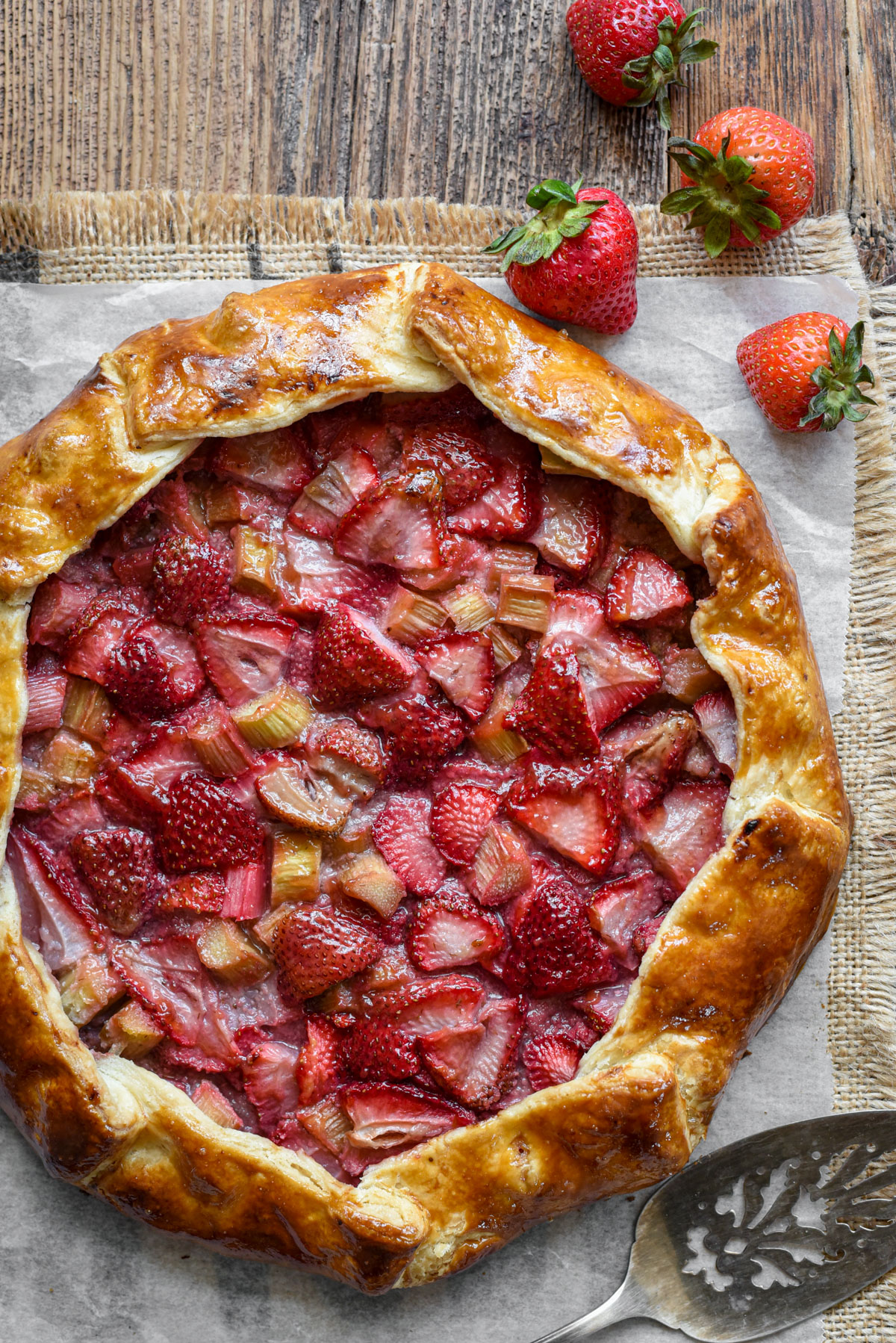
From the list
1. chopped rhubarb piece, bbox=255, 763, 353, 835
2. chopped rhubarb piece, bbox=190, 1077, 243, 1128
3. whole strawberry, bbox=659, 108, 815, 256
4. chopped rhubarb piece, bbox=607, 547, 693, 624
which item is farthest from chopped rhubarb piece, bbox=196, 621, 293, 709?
whole strawberry, bbox=659, 108, 815, 256

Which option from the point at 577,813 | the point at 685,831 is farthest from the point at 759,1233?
the point at 577,813

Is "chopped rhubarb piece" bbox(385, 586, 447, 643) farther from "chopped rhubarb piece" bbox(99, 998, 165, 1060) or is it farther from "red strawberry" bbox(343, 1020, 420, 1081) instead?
"chopped rhubarb piece" bbox(99, 998, 165, 1060)

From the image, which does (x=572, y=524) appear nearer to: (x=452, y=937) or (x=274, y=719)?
(x=274, y=719)

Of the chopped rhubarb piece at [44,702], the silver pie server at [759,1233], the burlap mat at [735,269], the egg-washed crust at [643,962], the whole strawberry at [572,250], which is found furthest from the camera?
the burlap mat at [735,269]

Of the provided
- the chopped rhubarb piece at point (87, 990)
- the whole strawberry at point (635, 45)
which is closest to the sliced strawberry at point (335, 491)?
the chopped rhubarb piece at point (87, 990)

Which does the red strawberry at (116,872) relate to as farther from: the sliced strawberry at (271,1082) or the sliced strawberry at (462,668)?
the sliced strawberry at (462,668)

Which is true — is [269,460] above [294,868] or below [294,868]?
above

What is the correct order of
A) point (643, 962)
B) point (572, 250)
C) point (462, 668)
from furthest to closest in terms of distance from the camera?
point (572, 250) → point (462, 668) → point (643, 962)
